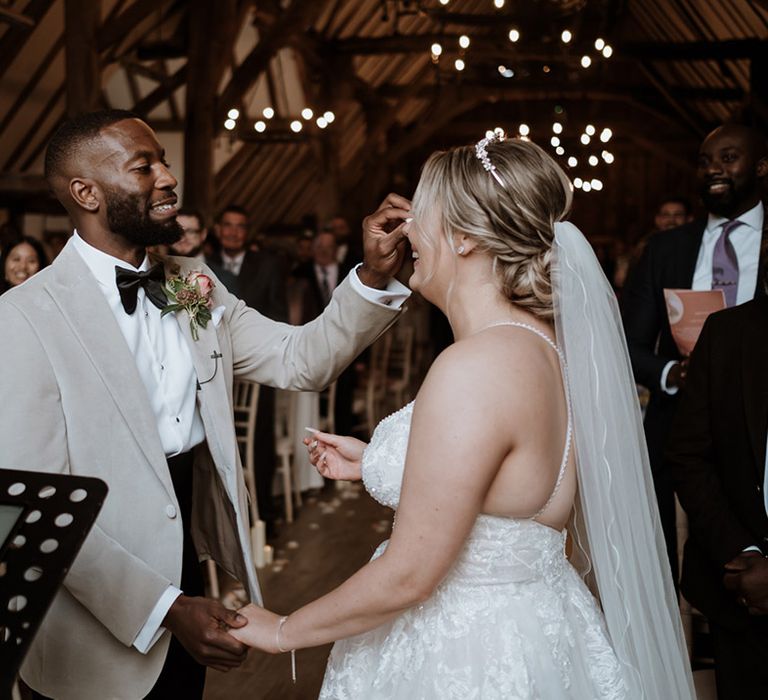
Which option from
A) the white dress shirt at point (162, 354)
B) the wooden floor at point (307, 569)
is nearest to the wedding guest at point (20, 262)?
the wooden floor at point (307, 569)

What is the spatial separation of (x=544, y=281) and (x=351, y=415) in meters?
6.11

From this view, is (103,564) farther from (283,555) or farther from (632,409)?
(283,555)

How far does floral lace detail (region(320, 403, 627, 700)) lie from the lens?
1.85 metres

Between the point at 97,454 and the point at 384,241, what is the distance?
76 cm

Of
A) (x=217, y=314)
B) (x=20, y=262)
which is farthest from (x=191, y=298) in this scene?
(x=20, y=262)

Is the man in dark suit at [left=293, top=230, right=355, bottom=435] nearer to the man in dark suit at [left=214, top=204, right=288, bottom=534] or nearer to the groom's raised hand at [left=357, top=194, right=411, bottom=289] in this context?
the man in dark suit at [left=214, top=204, right=288, bottom=534]

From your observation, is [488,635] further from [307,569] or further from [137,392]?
[307,569]

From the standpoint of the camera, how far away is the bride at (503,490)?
1.73 metres

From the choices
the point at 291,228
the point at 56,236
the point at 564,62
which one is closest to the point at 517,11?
the point at 564,62

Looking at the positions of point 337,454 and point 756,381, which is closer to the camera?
point 337,454

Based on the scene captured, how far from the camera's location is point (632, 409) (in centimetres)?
213

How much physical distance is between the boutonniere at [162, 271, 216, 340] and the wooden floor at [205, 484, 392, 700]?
80.6 inches

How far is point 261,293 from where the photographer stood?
6.16 metres

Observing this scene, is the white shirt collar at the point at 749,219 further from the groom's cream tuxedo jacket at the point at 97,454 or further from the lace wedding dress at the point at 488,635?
the groom's cream tuxedo jacket at the point at 97,454
